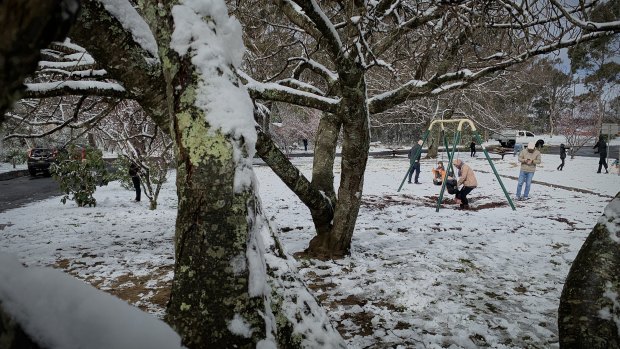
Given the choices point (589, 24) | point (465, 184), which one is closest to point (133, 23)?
point (589, 24)

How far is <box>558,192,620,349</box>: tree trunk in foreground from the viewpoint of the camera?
1.75m

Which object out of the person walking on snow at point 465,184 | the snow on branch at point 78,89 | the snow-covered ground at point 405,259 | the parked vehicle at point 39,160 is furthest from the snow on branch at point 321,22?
the parked vehicle at point 39,160

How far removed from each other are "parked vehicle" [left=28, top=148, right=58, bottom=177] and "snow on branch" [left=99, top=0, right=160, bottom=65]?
762 inches

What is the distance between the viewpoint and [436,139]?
2502 centimetres

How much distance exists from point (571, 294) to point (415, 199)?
850 cm

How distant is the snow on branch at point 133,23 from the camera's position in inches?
69.7

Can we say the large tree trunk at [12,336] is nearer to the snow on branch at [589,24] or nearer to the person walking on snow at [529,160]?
the snow on branch at [589,24]

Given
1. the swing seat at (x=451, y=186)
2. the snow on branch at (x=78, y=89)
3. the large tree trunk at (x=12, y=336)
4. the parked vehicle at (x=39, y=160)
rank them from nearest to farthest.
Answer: the large tree trunk at (x=12, y=336), the snow on branch at (x=78, y=89), the swing seat at (x=451, y=186), the parked vehicle at (x=39, y=160)

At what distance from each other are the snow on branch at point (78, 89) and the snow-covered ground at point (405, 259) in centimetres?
173

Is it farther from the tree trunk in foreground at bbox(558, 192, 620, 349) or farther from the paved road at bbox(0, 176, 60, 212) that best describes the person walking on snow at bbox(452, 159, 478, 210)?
the paved road at bbox(0, 176, 60, 212)

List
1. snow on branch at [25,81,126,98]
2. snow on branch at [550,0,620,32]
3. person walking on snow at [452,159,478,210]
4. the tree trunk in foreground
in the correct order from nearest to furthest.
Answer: the tree trunk in foreground < snow on branch at [25,81,126,98] < snow on branch at [550,0,620,32] < person walking on snow at [452,159,478,210]

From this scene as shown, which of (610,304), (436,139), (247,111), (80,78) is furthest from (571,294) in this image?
(436,139)

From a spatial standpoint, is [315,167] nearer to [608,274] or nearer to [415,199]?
[608,274]

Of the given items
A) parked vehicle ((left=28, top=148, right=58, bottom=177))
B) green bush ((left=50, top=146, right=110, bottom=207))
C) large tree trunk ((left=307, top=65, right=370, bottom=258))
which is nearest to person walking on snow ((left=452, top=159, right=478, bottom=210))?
large tree trunk ((left=307, top=65, right=370, bottom=258))
